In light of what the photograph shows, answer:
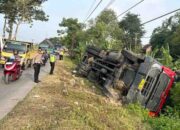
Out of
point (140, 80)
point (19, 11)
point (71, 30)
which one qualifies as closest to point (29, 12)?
point (19, 11)

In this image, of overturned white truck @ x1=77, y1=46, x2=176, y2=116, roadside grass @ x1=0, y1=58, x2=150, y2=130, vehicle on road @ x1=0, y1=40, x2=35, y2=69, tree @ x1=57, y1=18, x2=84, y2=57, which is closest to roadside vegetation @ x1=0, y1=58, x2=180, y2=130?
roadside grass @ x1=0, y1=58, x2=150, y2=130

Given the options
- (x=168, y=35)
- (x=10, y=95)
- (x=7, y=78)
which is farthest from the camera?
(x=168, y=35)

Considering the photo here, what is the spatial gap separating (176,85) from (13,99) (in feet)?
Answer: 22.4

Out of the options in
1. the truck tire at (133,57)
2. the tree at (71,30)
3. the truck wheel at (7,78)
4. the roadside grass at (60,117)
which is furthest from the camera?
the tree at (71,30)

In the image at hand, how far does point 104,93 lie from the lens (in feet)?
68.6

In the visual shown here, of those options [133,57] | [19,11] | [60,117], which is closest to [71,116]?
[60,117]

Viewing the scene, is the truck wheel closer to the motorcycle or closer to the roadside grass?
the motorcycle

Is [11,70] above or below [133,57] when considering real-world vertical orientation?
below

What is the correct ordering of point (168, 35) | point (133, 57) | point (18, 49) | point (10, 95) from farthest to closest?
1. point (168, 35)
2. point (18, 49)
3. point (133, 57)
4. point (10, 95)

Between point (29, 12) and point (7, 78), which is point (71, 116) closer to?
point (7, 78)

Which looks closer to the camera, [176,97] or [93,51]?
[176,97]

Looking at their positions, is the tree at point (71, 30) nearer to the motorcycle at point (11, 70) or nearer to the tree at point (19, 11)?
the tree at point (19, 11)

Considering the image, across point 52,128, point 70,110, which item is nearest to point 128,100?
point 70,110

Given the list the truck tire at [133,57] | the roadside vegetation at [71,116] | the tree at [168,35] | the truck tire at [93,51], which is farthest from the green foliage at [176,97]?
the tree at [168,35]
